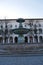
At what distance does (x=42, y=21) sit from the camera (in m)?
60.9

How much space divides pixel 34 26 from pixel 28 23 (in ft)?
8.69

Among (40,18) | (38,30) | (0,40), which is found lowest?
(0,40)

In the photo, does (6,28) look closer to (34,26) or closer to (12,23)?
(12,23)

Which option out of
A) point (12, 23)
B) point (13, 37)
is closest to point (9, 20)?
point (12, 23)

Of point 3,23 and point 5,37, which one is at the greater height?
point 3,23

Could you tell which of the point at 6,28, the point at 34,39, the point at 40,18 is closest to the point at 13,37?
the point at 6,28

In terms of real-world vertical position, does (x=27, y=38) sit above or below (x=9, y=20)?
below

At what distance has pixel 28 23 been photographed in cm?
5959

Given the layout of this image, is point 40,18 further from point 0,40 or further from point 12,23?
point 0,40

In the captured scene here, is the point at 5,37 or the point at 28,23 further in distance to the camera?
the point at 28,23

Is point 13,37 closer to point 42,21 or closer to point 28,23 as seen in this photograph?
point 28,23

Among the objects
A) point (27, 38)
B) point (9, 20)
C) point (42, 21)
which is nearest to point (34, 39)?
point (27, 38)

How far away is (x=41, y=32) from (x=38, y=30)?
1.67 m

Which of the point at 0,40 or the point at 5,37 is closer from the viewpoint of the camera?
the point at 5,37
